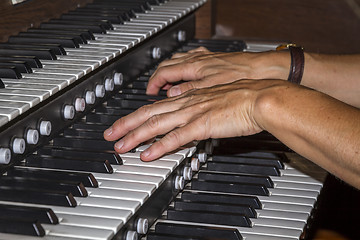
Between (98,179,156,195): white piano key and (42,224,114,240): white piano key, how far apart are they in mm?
227

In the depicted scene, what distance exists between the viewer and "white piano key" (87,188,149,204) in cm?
162

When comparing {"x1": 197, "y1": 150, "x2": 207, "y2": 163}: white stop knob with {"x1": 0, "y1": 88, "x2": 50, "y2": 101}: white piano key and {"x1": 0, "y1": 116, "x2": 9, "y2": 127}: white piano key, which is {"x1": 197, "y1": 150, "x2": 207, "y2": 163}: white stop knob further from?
{"x1": 0, "y1": 116, "x2": 9, "y2": 127}: white piano key

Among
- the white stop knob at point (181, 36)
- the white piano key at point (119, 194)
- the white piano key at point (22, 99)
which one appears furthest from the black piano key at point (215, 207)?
the white stop knob at point (181, 36)

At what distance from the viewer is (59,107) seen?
6.30 ft

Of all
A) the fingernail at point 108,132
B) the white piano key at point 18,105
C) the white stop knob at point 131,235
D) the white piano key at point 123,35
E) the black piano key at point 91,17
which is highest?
the black piano key at point 91,17

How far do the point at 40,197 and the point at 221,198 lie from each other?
61 centimetres

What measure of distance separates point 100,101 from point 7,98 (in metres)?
0.51

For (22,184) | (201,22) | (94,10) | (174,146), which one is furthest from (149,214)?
(201,22)

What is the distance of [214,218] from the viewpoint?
6.15ft

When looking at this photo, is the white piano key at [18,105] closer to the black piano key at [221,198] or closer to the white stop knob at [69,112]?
the white stop knob at [69,112]

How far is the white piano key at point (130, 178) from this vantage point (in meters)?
1.71

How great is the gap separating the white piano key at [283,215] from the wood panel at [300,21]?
2090 millimetres

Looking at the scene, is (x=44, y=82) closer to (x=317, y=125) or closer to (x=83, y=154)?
(x=83, y=154)

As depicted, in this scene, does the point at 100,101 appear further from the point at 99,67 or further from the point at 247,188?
the point at 247,188
